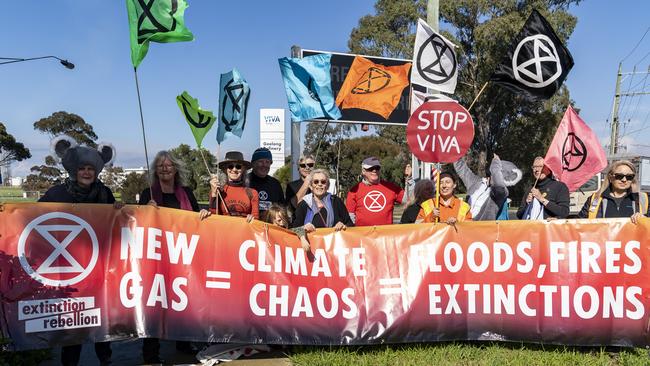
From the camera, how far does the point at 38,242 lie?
375 cm

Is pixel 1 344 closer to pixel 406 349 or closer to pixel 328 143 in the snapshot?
pixel 406 349

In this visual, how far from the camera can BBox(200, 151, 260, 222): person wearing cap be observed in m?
4.62

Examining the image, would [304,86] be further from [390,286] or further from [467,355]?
[467,355]

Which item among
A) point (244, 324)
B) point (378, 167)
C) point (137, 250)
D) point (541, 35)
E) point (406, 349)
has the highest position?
point (541, 35)

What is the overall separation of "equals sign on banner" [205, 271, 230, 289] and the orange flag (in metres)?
4.15

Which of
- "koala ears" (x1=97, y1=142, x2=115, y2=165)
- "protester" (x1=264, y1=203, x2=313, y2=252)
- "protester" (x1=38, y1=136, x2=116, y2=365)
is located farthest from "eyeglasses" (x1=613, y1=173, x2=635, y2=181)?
"koala ears" (x1=97, y1=142, x2=115, y2=165)

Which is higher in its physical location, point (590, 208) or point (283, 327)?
point (590, 208)

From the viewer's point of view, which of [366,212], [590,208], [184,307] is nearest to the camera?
[184,307]

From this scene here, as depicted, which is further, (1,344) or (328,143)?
(328,143)

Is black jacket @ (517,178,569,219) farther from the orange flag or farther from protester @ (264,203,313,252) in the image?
the orange flag

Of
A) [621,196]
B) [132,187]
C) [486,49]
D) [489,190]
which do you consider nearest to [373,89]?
[489,190]

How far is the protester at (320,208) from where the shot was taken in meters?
4.55

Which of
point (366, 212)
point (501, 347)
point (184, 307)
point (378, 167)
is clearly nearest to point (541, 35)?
point (378, 167)

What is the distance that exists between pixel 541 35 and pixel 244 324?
167 inches
